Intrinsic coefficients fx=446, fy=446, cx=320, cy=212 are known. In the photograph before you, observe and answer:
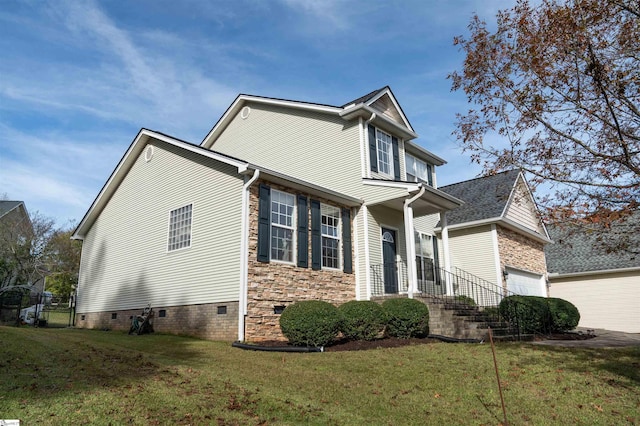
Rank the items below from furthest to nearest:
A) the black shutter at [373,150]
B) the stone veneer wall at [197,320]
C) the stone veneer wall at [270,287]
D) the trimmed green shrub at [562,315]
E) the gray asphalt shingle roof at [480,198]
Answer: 1. the gray asphalt shingle roof at [480,198]
2. the black shutter at [373,150]
3. the trimmed green shrub at [562,315]
4. the stone veneer wall at [197,320]
5. the stone veneer wall at [270,287]

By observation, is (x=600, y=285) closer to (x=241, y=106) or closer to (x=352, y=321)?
(x=352, y=321)

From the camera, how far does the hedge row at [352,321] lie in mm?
9844

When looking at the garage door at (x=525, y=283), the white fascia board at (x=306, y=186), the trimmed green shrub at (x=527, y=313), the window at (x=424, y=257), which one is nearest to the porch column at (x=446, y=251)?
the window at (x=424, y=257)

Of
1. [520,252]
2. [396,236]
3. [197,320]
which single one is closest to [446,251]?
[396,236]

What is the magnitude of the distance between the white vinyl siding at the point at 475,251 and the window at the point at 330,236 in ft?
20.8

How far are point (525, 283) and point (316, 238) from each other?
1085 cm

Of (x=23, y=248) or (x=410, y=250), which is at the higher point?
(x=23, y=248)

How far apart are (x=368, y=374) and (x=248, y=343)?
4043 millimetres

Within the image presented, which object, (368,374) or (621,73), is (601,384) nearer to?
(368,374)

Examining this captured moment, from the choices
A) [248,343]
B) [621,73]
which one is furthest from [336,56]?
[248,343]

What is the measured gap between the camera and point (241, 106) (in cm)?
1830

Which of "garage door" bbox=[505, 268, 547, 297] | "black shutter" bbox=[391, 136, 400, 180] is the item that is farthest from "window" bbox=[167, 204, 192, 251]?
"garage door" bbox=[505, 268, 547, 297]

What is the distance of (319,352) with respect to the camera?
30.9 feet

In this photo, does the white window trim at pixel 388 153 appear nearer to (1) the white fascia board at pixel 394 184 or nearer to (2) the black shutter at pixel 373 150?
(2) the black shutter at pixel 373 150
